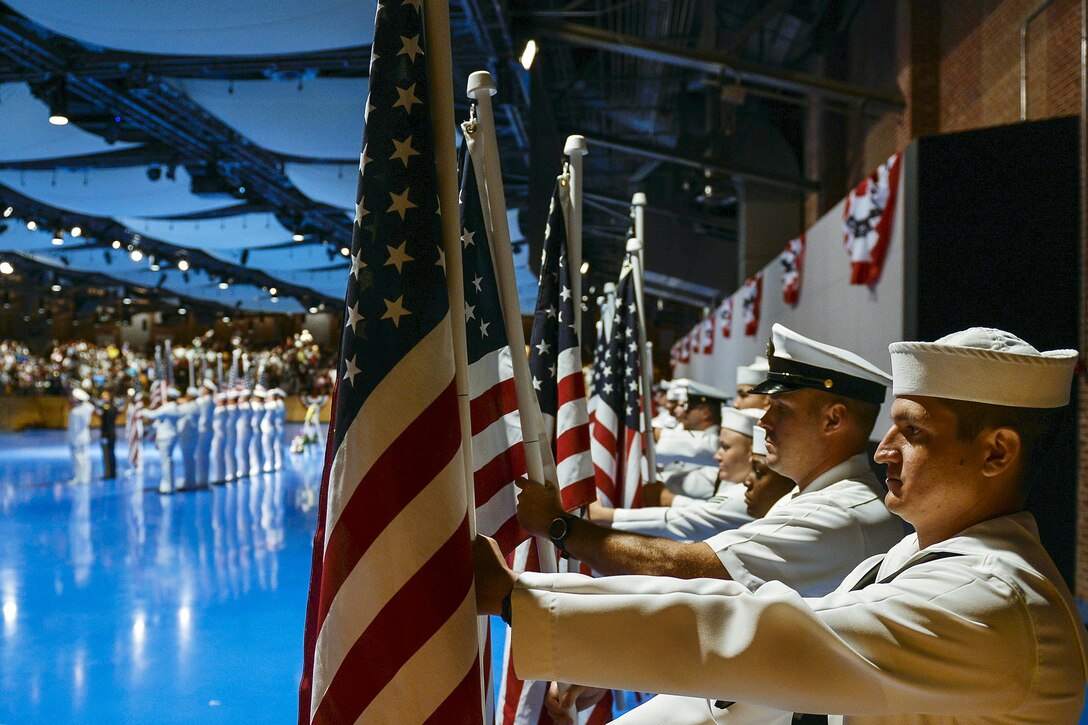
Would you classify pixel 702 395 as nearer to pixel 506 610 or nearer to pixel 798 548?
pixel 798 548

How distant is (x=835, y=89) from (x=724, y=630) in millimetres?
10853

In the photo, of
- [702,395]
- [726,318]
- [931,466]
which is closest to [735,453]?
[931,466]

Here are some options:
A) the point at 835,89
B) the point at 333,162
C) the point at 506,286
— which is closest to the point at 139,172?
the point at 333,162

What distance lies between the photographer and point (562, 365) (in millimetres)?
3592

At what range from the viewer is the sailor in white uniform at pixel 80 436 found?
15633 mm

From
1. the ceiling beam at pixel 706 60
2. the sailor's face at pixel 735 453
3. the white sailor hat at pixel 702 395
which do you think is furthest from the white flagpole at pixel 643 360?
the ceiling beam at pixel 706 60

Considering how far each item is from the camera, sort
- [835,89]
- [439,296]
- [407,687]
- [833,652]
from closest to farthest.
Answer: [833,652] < [407,687] < [439,296] < [835,89]

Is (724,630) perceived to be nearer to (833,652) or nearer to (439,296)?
(833,652)

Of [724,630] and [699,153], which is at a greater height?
[699,153]

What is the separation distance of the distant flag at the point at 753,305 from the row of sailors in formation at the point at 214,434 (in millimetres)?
→ 8846

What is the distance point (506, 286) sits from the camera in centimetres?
218

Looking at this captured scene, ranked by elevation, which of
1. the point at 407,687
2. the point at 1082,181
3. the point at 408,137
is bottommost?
the point at 407,687

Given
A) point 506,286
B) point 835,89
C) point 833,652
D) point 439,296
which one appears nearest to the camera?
point 833,652

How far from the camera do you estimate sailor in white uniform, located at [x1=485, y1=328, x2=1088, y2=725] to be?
127cm
